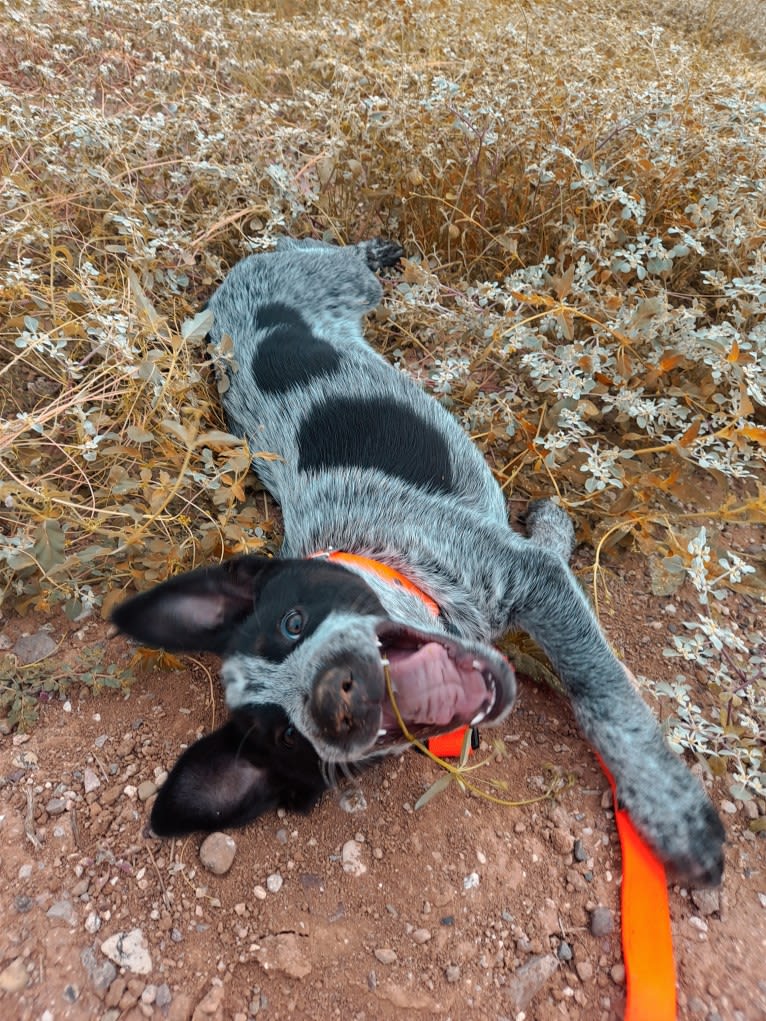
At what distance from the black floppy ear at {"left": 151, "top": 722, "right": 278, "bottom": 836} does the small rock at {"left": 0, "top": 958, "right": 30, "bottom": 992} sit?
57 centimetres

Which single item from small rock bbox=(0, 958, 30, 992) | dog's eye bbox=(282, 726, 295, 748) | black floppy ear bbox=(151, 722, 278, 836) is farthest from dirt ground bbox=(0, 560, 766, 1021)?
dog's eye bbox=(282, 726, 295, 748)

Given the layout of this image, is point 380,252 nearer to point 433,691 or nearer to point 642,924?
point 433,691

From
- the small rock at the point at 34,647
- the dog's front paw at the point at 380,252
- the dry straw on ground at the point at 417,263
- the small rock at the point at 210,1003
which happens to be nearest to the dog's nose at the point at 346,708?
the small rock at the point at 210,1003

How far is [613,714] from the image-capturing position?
2217 mm

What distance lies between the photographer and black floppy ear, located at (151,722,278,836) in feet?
5.95

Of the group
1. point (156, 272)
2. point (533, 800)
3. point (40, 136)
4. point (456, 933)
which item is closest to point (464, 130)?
point (156, 272)

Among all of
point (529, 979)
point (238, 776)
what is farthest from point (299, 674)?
point (529, 979)

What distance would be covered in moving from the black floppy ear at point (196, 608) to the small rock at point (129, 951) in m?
0.83

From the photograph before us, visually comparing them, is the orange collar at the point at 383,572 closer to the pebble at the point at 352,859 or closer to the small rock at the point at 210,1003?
the pebble at the point at 352,859

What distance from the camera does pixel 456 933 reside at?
1935 mm

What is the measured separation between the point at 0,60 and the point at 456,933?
5.74m

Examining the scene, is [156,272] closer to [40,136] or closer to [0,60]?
[40,136]

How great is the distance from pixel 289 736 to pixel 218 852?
1.55 feet

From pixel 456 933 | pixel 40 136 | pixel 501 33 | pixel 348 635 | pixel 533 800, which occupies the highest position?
pixel 501 33
